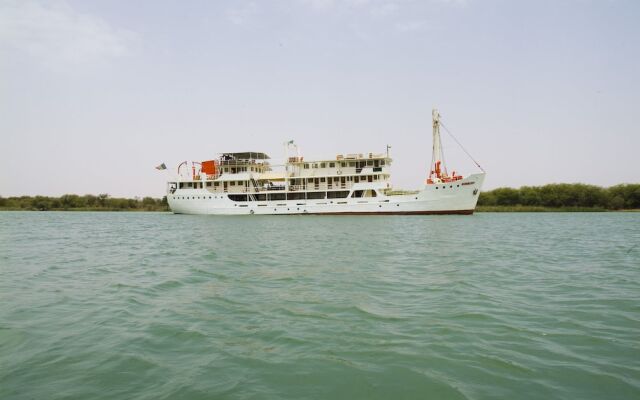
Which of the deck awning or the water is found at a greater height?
the deck awning

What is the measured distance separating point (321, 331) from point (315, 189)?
131 feet

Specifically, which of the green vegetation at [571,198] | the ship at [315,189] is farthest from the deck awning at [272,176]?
the green vegetation at [571,198]

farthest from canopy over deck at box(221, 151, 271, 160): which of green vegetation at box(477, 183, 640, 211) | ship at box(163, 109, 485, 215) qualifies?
green vegetation at box(477, 183, 640, 211)

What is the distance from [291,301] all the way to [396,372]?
2934 mm

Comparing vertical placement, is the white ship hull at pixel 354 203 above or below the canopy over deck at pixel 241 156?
below

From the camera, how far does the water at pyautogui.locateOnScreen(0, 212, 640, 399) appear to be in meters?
3.44

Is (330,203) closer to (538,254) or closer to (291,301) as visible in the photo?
(538,254)

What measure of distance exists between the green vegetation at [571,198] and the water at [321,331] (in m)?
58.3

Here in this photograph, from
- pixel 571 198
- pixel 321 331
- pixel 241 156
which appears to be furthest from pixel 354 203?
pixel 571 198

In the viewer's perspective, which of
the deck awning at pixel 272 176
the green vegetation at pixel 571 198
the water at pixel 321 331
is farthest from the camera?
the green vegetation at pixel 571 198

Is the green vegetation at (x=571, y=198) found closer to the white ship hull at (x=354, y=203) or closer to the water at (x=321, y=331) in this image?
the white ship hull at (x=354, y=203)

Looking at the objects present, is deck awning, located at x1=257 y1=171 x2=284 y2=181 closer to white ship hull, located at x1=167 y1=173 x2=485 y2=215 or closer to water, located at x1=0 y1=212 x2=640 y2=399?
white ship hull, located at x1=167 y1=173 x2=485 y2=215

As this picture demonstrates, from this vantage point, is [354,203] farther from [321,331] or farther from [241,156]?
[321,331]

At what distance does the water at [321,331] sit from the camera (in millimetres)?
3439
